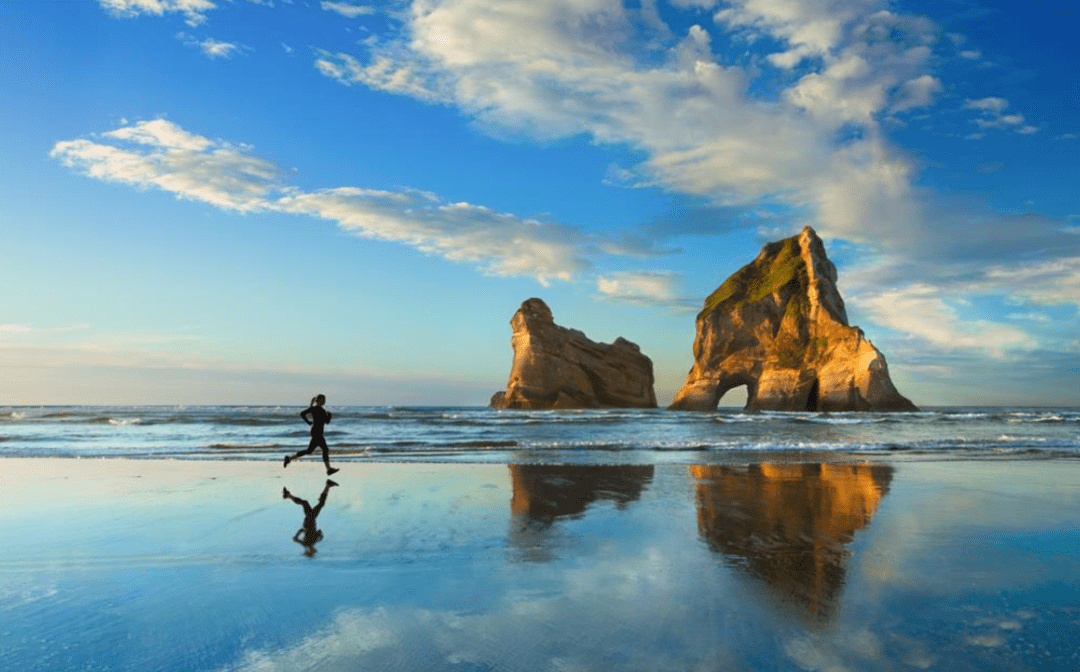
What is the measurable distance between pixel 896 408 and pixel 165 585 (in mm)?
74418

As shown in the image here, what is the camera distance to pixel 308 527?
26.3 feet

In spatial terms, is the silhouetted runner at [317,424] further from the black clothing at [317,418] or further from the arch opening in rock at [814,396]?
the arch opening in rock at [814,396]

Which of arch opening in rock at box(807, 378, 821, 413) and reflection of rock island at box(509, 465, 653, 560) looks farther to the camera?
arch opening in rock at box(807, 378, 821, 413)

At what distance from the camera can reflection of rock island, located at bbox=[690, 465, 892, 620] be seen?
5625mm

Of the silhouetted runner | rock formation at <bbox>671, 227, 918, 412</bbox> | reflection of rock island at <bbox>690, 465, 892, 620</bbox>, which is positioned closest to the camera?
reflection of rock island at <bbox>690, 465, 892, 620</bbox>

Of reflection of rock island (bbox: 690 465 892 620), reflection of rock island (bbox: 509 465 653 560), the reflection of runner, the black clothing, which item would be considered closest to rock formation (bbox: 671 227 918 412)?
reflection of rock island (bbox: 690 465 892 620)

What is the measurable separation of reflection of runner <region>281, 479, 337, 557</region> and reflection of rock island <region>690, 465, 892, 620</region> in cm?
424

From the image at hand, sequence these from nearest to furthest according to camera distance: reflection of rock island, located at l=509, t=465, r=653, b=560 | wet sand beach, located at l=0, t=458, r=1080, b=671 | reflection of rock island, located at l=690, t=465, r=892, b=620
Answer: wet sand beach, located at l=0, t=458, r=1080, b=671 → reflection of rock island, located at l=690, t=465, r=892, b=620 → reflection of rock island, located at l=509, t=465, r=653, b=560

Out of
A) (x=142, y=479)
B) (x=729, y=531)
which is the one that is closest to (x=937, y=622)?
(x=729, y=531)

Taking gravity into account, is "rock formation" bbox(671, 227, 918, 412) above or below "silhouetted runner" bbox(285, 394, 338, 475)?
above

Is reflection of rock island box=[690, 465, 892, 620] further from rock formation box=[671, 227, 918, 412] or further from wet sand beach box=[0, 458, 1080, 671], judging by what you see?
rock formation box=[671, 227, 918, 412]

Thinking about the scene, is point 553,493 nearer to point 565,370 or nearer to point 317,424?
point 317,424

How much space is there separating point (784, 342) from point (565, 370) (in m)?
29.1

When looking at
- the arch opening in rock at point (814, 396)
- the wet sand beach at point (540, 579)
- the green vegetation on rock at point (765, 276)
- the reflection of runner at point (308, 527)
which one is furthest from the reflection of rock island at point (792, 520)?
the green vegetation on rock at point (765, 276)
